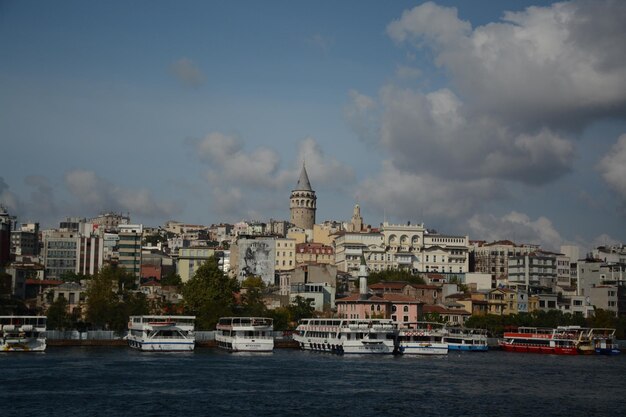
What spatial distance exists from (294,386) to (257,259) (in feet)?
258

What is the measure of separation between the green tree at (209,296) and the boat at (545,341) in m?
27.4

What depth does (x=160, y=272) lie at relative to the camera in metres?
129

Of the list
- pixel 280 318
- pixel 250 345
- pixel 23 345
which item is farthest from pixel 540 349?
pixel 23 345

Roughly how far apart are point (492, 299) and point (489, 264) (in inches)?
1482

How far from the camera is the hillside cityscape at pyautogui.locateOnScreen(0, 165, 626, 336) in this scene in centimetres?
9044

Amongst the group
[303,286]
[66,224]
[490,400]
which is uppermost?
[66,224]

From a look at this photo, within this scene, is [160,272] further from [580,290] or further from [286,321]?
[580,290]

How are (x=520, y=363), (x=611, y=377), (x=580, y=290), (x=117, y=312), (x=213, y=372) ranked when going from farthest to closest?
(x=580, y=290)
(x=117, y=312)
(x=520, y=363)
(x=611, y=377)
(x=213, y=372)

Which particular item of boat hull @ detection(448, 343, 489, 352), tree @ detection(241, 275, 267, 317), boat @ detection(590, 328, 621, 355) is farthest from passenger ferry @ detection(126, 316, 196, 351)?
boat @ detection(590, 328, 621, 355)

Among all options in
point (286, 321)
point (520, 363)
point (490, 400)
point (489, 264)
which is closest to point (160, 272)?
point (286, 321)

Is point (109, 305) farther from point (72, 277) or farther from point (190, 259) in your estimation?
point (190, 259)

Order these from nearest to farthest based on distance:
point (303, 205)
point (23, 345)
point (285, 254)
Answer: point (23, 345) < point (285, 254) < point (303, 205)

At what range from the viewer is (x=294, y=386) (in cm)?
4941

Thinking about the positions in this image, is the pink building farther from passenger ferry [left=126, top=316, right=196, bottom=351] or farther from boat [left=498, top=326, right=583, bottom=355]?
passenger ferry [left=126, top=316, right=196, bottom=351]
